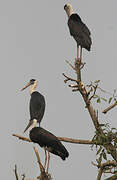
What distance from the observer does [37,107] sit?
7891mm

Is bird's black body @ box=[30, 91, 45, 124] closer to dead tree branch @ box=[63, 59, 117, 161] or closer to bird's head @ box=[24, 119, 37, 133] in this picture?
bird's head @ box=[24, 119, 37, 133]

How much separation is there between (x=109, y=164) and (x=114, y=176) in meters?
0.19

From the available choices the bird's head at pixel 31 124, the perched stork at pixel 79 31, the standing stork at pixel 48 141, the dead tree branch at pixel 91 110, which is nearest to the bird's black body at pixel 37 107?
the bird's head at pixel 31 124

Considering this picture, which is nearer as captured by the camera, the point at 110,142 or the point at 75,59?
the point at 110,142

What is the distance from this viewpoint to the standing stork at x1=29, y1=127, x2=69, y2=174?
19.7 feet

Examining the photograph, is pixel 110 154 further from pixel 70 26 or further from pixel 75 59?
pixel 70 26

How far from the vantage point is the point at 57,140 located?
600cm

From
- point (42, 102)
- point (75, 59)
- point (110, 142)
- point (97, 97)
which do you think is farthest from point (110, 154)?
point (42, 102)

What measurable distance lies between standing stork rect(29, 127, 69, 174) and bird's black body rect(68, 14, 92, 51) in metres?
2.13

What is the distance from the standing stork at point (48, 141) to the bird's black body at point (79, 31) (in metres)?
2.13

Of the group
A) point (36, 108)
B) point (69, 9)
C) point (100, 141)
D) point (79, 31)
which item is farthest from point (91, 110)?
point (69, 9)

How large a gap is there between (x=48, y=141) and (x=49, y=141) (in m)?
0.04

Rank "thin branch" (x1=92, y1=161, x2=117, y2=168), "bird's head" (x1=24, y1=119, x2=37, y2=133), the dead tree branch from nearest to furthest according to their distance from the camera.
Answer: "thin branch" (x1=92, y1=161, x2=117, y2=168) < the dead tree branch < "bird's head" (x1=24, y1=119, x2=37, y2=133)

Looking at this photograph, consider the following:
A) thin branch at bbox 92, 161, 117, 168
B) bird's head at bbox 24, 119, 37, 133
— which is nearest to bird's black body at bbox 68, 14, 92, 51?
bird's head at bbox 24, 119, 37, 133
